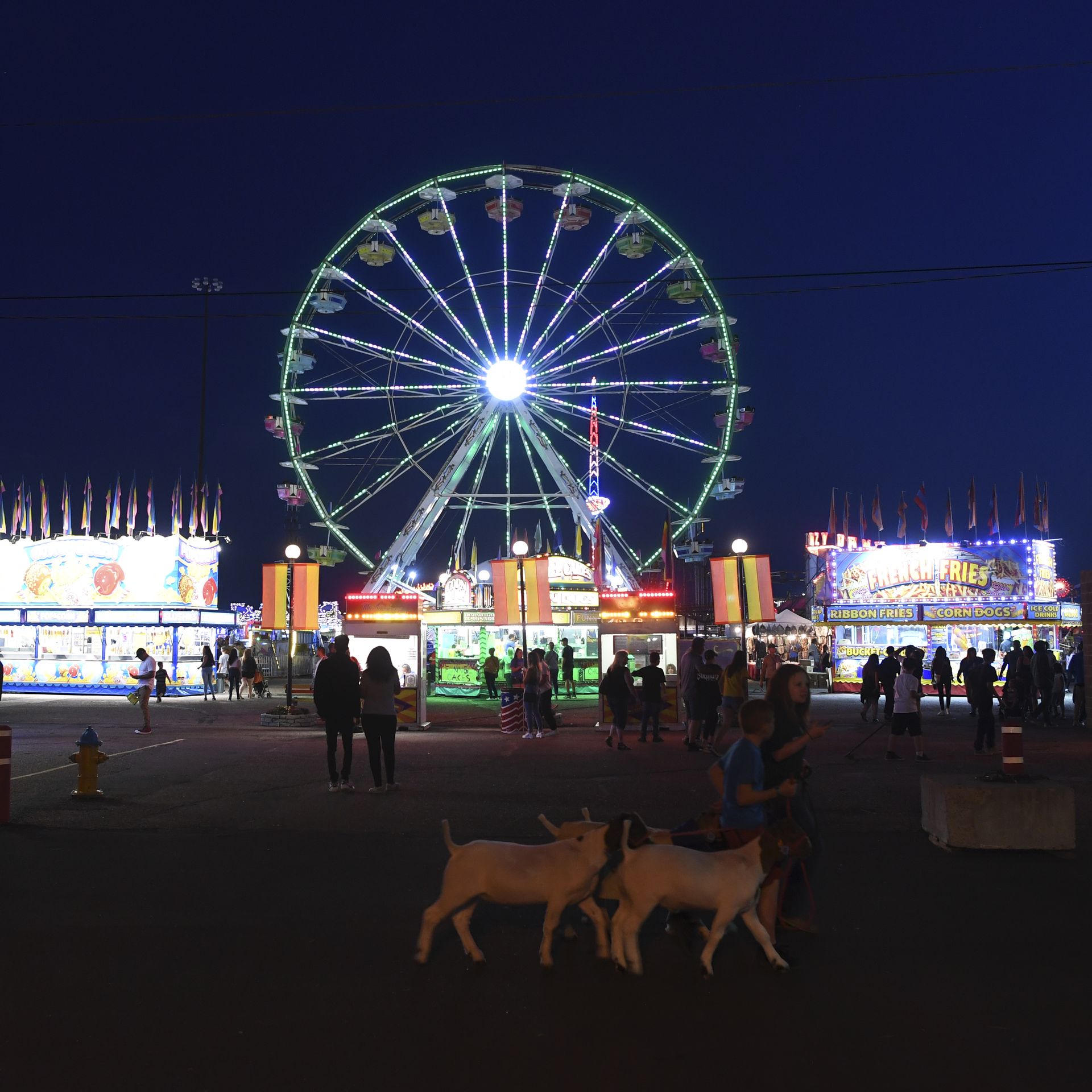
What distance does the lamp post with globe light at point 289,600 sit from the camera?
21.6m

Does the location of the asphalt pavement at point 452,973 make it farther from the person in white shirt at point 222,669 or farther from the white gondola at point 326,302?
the person in white shirt at point 222,669

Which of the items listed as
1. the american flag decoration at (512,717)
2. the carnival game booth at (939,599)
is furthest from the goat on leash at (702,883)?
the carnival game booth at (939,599)

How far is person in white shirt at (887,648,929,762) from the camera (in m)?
14.3

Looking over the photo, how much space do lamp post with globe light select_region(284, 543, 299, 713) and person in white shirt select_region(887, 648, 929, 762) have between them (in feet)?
38.5

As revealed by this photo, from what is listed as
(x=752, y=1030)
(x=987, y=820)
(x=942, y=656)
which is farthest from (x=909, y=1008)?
(x=942, y=656)

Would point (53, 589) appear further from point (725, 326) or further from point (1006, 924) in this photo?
point (1006, 924)

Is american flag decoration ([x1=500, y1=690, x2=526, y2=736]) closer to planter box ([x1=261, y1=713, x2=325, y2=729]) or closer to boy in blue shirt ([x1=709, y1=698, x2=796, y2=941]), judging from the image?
planter box ([x1=261, y1=713, x2=325, y2=729])

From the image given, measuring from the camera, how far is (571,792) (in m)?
11.4

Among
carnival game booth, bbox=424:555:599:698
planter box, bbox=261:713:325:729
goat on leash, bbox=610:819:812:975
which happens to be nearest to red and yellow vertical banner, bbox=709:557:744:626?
planter box, bbox=261:713:325:729

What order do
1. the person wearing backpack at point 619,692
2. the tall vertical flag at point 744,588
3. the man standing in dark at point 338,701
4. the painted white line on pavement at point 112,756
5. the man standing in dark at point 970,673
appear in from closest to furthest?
1. the man standing in dark at point 338,701
2. the painted white line on pavement at point 112,756
3. the person wearing backpack at point 619,692
4. the man standing in dark at point 970,673
5. the tall vertical flag at point 744,588

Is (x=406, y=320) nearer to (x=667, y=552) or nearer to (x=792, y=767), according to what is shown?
(x=667, y=552)

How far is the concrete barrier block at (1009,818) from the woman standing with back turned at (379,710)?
18.1 feet

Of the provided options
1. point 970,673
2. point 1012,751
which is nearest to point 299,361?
point 970,673

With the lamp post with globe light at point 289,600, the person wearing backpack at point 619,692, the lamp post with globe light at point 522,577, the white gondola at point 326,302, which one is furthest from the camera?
the white gondola at point 326,302
